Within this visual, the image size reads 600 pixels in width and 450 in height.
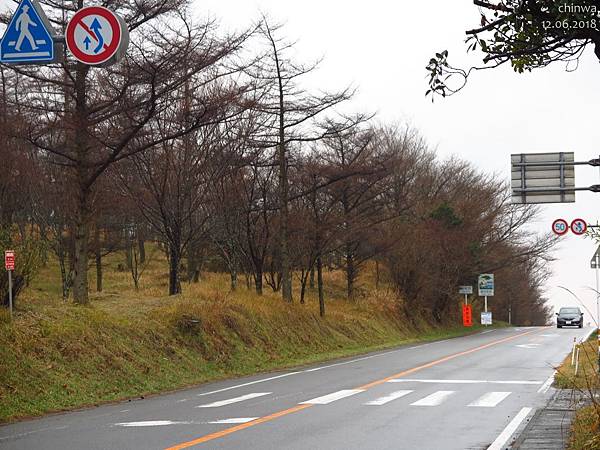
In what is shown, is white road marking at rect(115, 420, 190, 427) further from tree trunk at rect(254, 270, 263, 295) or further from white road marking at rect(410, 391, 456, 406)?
tree trunk at rect(254, 270, 263, 295)

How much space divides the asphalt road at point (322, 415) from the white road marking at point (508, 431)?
0.6 inches

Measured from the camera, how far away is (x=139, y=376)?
1859 cm

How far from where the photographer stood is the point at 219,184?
32.5m

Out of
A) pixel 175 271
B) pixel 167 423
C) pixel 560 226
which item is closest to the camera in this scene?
pixel 167 423

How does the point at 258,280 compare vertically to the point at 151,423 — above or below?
above

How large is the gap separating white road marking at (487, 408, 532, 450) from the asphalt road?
14mm

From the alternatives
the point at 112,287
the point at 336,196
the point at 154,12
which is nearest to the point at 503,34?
the point at 154,12

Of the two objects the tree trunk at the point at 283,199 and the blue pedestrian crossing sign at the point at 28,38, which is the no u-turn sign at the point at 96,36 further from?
the tree trunk at the point at 283,199

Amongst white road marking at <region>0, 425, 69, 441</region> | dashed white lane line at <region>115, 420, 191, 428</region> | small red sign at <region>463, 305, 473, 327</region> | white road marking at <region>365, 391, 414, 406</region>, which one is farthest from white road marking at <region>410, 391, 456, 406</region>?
small red sign at <region>463, 305, 473, 327</region>

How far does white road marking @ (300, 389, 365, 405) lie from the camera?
48.5 ft

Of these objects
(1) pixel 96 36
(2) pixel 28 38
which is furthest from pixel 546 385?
(2) pixel 28 38

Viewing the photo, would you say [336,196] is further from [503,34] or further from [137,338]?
[503,34]

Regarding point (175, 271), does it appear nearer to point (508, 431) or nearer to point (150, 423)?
point (150, 423)

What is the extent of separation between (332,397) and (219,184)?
1806 cm
